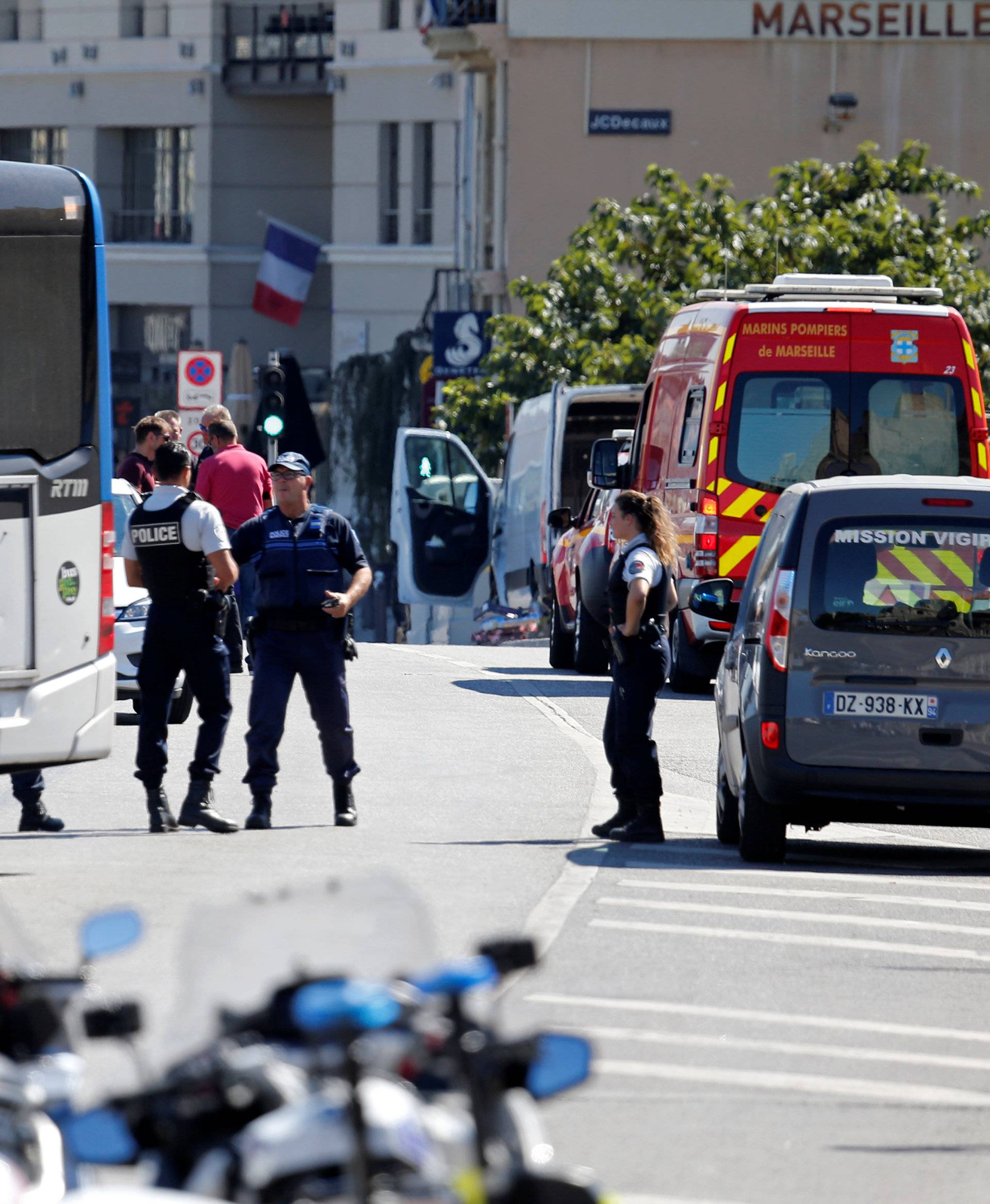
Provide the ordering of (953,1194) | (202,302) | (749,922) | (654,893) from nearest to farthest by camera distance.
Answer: (953,1194), (749,922), (654,893), (202,302)

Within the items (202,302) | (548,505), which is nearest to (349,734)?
(548,505)

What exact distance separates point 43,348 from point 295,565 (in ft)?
5.52

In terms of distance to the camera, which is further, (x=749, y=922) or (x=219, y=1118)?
(x=749, y=922)

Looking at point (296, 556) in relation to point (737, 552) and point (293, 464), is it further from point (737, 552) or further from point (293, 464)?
point (737, 552)

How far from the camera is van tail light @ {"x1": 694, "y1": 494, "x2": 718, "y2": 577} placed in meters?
18.1

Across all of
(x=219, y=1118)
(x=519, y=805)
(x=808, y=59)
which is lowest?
(x=519, y=805)

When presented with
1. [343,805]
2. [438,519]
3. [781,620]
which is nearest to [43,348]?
[343,805]

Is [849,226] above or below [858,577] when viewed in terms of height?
above

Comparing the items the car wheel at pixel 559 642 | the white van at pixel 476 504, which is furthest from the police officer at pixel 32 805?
the white van at pixel 476 504

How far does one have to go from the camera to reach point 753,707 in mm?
11055

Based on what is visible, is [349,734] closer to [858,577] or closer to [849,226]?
[858,577]

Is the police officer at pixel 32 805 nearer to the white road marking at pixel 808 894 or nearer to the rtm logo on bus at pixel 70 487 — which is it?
the rtm logo on bus at pixel 70 487

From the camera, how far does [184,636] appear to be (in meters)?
11.4

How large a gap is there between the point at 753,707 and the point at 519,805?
2.07 metres
